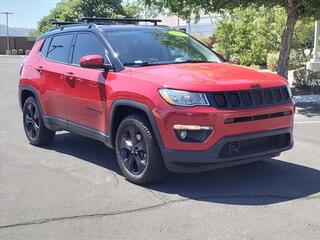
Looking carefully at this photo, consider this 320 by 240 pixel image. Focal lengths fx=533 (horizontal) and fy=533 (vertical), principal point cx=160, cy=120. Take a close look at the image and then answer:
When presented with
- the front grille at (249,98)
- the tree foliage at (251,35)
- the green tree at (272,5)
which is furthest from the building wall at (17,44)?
the front grille at (249,98)

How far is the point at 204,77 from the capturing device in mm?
5668

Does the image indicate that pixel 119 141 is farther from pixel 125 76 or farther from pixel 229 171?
pixel 229 171

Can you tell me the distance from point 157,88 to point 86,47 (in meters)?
1.82

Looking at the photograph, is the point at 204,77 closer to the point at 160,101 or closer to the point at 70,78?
the point at 160,101

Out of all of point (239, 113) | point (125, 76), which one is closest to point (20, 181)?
point (125, 76)

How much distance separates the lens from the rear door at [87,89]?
21.2 feet

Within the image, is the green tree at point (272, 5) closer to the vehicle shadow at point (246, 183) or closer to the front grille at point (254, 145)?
the vehicle shadow at point (246, 183)

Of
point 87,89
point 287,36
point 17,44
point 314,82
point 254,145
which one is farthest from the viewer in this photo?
point 17,44

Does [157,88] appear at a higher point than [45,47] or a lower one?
lower

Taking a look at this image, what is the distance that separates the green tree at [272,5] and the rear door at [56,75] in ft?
21.4

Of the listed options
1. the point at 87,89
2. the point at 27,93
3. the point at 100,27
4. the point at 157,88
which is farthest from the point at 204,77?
the point at 27,93

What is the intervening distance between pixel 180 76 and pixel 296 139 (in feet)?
12.3

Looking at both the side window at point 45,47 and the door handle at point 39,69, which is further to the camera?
the side window at point 45,47

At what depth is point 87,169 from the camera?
269 inches
